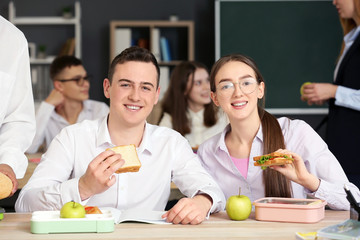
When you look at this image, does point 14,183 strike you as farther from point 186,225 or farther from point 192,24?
point 192,24

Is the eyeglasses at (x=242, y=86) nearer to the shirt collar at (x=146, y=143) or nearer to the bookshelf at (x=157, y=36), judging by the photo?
the shirt collar at (x=146, y=143)

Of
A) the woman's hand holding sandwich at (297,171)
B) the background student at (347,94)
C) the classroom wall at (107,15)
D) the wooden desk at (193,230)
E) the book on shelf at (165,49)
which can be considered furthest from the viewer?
the classroom wall at (107,15)

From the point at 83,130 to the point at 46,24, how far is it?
13.9ft

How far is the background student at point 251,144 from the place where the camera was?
218cm

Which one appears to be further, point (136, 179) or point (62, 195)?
point (136, 179)

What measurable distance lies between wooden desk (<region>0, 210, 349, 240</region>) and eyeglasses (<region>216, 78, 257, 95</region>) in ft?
2.09

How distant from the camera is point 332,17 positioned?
589 cm

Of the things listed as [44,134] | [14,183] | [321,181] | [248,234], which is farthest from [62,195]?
[44,134]

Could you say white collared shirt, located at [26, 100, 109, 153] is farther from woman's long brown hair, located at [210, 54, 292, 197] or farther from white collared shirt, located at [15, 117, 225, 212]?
woman's long brown hair, located at [210, 54, 292, 197]

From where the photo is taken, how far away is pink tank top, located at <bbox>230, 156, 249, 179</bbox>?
7.50ft

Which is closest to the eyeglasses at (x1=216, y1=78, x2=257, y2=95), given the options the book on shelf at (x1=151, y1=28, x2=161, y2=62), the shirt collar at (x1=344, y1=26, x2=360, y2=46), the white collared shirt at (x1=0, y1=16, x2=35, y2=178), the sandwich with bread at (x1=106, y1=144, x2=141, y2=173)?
the sandwich with bread at (x1=106, y1=144, x2=141, y2=173)

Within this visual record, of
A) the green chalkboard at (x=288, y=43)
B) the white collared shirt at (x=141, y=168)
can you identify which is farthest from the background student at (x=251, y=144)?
the green chalkboard at (x=288, y=43)

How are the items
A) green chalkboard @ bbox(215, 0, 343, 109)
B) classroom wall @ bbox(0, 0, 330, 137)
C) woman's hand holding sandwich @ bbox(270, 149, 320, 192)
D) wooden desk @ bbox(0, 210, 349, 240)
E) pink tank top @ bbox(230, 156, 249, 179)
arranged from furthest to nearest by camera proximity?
classroom wall @ bbox(0, 0, 330, 137) < green chalkboard @ bbox(215, 0, 343, 109) < pink tank top @ bbox(230, 156, 249, 179) < woman's hand holding sandwich @ bbox(270, 149, 320, 192) < wooden desk @ bbox(0, 210, 349, 240)

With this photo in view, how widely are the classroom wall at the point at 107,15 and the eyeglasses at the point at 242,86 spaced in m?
4.04
